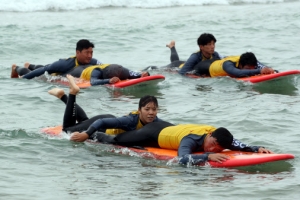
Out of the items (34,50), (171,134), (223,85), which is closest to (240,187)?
(171,134)

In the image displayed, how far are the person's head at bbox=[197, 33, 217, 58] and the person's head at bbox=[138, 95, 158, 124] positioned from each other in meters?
5.77

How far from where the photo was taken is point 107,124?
10.3 m

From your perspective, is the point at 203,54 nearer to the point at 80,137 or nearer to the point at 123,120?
the point at 123,120

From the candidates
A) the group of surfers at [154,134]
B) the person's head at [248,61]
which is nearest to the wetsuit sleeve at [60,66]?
the person's head at [248,61]

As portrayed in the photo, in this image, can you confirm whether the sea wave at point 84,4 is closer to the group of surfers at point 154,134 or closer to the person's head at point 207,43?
the person's head at point 207,43

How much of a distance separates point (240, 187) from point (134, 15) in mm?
21941

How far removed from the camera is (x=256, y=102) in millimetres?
14438

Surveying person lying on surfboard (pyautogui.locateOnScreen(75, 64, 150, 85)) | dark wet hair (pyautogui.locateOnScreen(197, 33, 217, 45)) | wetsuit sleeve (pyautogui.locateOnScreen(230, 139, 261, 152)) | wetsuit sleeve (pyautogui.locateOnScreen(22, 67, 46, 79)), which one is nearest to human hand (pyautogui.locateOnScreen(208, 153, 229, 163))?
wetsuit sleeve (pyautogui.locateOnScreen(230, 139, 261, 152))

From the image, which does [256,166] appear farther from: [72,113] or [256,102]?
[256,102]

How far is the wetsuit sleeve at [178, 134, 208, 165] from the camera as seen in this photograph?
31.3 feet

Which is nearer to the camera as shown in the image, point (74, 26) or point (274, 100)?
point (274, 100)

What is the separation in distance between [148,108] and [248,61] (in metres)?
5.61

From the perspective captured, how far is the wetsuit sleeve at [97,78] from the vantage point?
1497 cm

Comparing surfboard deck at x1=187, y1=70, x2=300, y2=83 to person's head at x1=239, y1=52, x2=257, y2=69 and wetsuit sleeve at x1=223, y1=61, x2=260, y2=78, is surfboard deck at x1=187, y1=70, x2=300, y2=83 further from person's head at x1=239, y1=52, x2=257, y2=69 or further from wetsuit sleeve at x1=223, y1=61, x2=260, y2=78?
person's head at x1=239, y1=52, x2=257, y2=69
